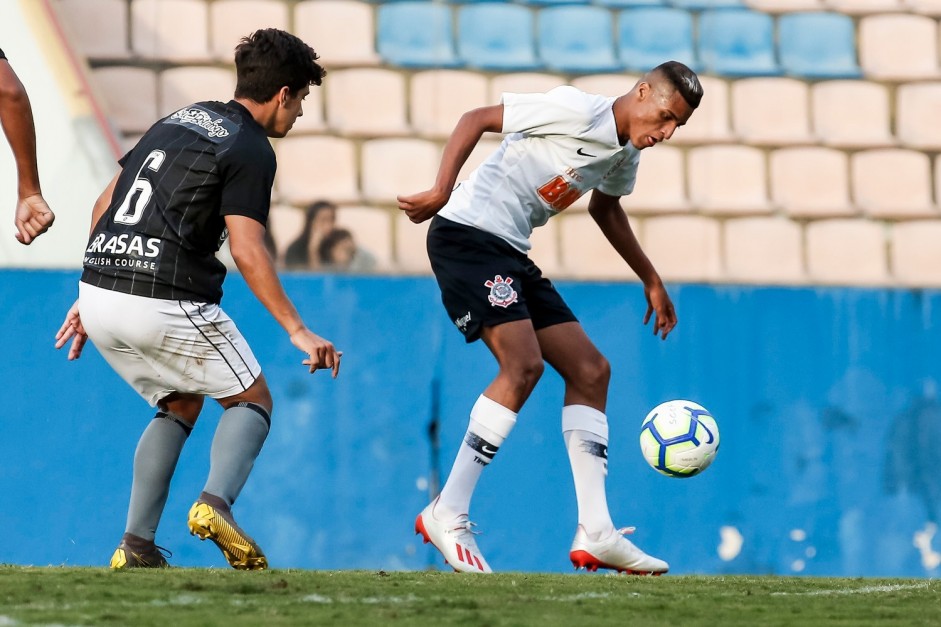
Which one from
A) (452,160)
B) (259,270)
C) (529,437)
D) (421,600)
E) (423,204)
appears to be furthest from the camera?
(529,437)

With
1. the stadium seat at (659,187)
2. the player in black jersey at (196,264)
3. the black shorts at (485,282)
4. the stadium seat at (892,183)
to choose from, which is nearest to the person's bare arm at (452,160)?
the black shorts at (485,282)

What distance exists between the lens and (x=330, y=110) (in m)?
5.91

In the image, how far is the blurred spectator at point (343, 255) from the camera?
19.1 ft

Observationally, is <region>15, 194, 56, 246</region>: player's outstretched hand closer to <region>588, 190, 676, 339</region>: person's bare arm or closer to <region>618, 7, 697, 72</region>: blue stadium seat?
<region>588, 190, 676, 339</region>: person's bare arm

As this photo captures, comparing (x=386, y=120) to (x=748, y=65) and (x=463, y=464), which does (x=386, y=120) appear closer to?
(x=748, y=65)

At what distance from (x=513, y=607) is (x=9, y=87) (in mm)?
1911

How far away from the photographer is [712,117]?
6090mm

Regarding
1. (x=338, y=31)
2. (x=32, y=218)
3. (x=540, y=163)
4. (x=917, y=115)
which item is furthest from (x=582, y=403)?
(x=917, y=115)

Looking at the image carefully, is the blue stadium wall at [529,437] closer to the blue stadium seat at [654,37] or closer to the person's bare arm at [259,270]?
the blue stadium seat at [654,37]

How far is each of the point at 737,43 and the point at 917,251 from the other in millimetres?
1246

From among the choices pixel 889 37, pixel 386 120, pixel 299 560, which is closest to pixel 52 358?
pixel 299 560

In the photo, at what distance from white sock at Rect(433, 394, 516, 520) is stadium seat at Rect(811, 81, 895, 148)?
2858 millimetres

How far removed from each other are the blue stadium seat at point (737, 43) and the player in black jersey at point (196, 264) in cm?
297

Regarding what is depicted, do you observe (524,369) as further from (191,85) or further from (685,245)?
(191,85)
